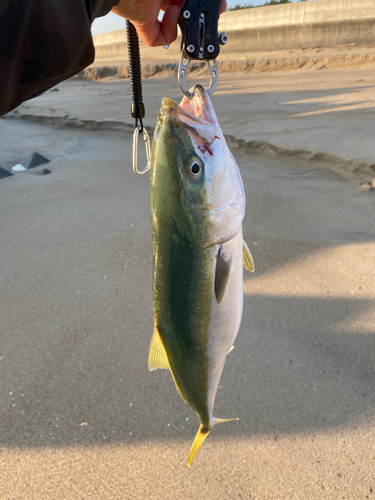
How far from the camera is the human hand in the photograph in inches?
57.1

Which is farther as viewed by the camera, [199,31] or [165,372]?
[165,372]

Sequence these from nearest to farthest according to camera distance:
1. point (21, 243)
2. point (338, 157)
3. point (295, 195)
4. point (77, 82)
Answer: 1. point (21, 243)
2. point (295, 195)
3. point (338, 157)
4. point (77, 82)

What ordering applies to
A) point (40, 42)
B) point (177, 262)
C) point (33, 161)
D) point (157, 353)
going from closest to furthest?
point (40, 42), point (177, 262), point (157, 353), point (33, 161)

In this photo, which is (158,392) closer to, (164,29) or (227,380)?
(227,380)

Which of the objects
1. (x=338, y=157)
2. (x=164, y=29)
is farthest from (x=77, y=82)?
(x=164, y=29)

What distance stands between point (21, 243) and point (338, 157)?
4.01 meters

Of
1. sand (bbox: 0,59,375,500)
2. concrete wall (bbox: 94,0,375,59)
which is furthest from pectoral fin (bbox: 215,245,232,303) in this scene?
concrete wall (bbox: 94,0,375,59)

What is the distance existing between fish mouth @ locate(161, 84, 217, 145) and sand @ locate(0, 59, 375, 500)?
1663mm

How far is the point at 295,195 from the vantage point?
15.0ft

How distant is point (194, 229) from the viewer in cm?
129

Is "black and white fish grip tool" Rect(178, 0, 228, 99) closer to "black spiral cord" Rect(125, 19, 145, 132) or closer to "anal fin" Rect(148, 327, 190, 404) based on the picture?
"black spiral cord" Rect(125, 19, 145, 132)

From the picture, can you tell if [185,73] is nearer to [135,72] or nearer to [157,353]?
[135,72]

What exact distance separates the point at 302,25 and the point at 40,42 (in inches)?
595

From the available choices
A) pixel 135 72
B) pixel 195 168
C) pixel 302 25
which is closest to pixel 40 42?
pixel 135 72
